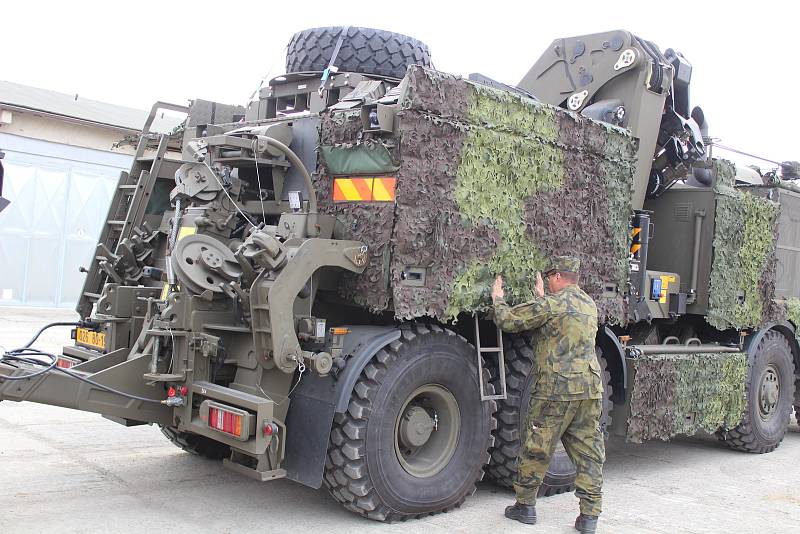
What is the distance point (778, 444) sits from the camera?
28.7ft

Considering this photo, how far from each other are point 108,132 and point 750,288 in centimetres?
1483

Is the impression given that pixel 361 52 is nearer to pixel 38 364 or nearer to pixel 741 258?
pixel 38 364

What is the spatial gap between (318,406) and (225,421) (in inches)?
22.3

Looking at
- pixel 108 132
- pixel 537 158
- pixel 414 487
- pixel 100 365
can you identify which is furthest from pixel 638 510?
pixel 108 132

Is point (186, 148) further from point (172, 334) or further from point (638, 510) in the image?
point (638, 510)

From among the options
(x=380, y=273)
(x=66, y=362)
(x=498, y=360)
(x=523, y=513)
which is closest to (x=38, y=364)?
(x=66, y=362)

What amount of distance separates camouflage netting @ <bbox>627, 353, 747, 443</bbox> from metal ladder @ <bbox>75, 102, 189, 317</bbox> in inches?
168

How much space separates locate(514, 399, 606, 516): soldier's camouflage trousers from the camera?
5367mm

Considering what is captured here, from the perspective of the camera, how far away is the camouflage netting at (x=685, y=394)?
6848 millimetres

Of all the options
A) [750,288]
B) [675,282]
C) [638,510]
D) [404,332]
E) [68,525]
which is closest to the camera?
[68,525]

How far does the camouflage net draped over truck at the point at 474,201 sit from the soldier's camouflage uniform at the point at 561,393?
15.5 inches

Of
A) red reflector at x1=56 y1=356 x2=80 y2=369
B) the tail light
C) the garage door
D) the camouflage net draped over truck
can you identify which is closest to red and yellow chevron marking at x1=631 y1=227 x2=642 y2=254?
the camouflage net draped over truck

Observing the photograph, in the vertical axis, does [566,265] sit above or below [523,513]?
above

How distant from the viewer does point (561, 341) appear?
18.0ft
